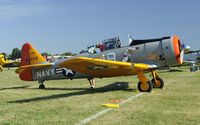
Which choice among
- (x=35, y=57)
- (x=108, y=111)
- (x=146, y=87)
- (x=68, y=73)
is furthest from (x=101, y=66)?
(x=35, y=57)

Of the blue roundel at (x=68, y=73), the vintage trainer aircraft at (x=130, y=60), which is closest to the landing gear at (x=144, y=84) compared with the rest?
the vintage trainer aircraft at (x=130, y=60)

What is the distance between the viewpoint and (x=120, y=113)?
6.90 meters

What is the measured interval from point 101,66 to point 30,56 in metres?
4.55

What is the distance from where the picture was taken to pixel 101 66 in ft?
36.2

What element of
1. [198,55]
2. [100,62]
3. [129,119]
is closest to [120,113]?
[129,119]

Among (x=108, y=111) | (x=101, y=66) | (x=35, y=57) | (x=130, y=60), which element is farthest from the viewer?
(x=35, y=57)

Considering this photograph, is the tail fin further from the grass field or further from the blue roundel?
the grass field

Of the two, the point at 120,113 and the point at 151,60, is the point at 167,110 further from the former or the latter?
the point at 151,60

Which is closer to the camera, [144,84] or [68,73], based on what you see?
[144,84]

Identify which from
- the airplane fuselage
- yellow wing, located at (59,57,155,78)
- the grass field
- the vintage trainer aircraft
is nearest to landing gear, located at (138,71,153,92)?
the vintage trainer aircraft

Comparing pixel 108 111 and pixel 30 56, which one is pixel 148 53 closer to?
pixel 108 111

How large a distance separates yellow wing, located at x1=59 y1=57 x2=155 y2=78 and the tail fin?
324cm

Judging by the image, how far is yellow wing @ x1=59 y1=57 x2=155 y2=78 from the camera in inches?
402

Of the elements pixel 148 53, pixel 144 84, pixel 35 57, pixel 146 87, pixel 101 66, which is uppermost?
pixel 35 57
